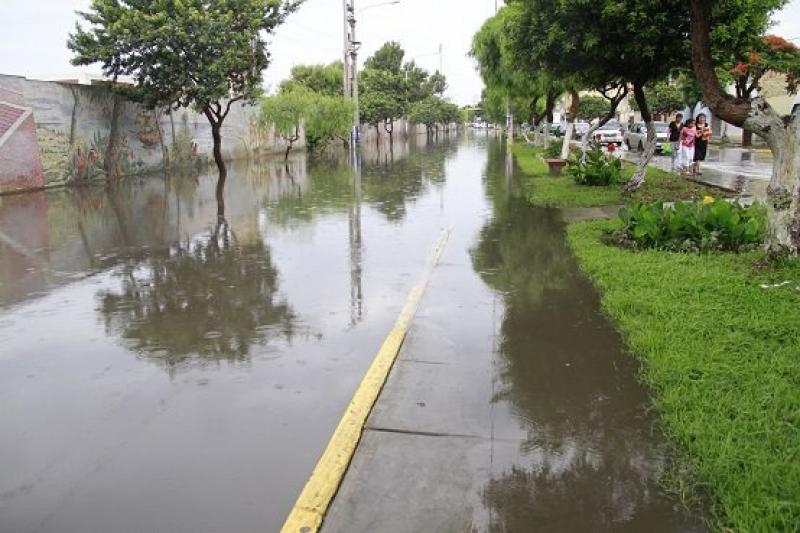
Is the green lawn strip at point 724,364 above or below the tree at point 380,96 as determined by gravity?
below

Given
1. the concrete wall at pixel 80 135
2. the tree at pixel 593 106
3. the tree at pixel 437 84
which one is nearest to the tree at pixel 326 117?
the concrete wall at pixel 80 135

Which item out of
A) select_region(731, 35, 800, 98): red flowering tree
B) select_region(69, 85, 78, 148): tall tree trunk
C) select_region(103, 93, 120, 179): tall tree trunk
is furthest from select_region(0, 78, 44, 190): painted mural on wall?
select_region(731, 35, 800, 98): red flowering tree

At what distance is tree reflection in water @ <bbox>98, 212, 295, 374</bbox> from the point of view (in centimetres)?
582

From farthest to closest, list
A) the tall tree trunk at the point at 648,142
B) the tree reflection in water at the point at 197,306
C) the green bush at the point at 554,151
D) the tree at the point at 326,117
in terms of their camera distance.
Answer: the tree at the point at 326,117 < the green bush at the point at 554,151 < the tall tree trunk at the point at 648,142 < the tree reflection in water at the point at 197,306

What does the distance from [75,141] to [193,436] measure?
20.8m

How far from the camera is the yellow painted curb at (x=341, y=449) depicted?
10.7 feet

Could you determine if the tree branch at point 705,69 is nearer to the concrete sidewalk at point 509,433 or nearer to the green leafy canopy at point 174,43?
the concrete sidewalk at point 509,433

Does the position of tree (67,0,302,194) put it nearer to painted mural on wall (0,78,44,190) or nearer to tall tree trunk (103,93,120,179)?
tall tree trunk (103,93,120,179)

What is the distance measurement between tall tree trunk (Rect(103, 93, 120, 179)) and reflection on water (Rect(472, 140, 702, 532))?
2004 cm

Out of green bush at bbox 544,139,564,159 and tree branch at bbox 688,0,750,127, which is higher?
tree branch at bbox 688,0,750,127

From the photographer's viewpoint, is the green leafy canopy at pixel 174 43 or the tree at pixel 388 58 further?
the tree at pixel 388 58

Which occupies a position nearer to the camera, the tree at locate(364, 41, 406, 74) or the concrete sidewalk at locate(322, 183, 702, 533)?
the concrete sidewalk at locate(322, 183, 702, 533)

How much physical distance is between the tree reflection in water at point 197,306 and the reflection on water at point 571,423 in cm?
221

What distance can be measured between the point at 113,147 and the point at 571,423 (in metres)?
23.6
